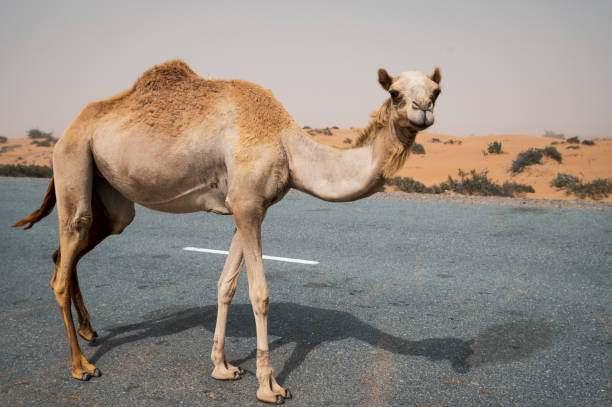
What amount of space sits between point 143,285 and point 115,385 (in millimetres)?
2477

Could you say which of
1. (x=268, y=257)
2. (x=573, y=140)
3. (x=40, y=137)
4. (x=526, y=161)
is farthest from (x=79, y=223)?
(x=40, y=137)

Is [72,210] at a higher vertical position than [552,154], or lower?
higher

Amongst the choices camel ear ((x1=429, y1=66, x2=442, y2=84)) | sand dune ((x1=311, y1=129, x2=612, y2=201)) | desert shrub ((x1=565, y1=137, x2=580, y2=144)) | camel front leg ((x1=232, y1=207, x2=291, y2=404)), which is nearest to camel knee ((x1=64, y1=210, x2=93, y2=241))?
camel front leg ((x1=232, y1=207, x2=291, y2=404))

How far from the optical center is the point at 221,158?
3512mm

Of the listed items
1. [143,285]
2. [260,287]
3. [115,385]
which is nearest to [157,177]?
[260,287]

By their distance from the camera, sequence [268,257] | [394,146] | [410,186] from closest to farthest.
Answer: [394,146] < [268,257] < [410,186]

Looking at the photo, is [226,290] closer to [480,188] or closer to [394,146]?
[394,146]

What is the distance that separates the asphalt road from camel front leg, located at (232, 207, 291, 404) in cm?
14

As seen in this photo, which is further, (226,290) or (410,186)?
(410,186)

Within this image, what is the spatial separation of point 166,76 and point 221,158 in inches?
33.4

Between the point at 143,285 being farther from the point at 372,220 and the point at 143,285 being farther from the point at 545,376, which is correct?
the point at 372,220

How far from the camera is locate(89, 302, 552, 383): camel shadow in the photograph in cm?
409

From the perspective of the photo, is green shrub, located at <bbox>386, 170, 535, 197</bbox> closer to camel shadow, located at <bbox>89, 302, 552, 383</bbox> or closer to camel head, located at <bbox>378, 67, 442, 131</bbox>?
camel shadow, located at <bbox>89, 302, 552, 383</bbox>

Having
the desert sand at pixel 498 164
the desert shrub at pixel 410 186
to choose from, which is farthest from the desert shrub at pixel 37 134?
the desert shrub at pixel 410 186
